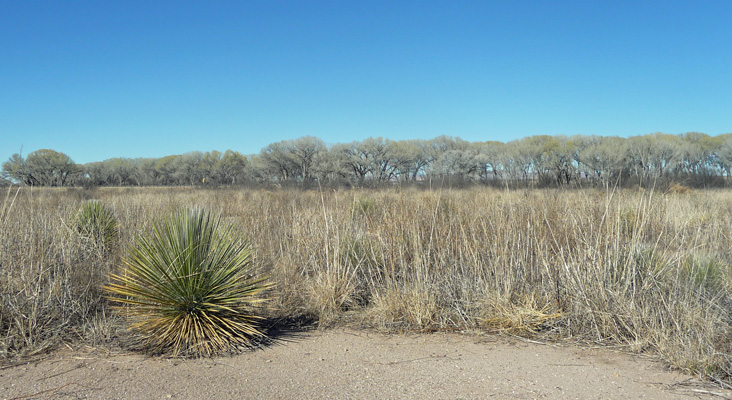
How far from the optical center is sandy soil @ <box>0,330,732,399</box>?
2.92 m

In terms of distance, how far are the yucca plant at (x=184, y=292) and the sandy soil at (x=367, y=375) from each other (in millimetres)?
180

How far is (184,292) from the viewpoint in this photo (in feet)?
11.9

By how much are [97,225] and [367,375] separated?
5.20m

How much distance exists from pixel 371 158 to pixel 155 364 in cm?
6487

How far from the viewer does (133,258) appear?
379 centimetres

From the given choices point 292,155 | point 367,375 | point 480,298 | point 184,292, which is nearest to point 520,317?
point 480,298

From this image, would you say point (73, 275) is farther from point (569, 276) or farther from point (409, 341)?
point (569, 276)

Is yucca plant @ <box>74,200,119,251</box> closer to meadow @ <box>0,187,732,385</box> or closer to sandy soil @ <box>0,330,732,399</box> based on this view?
meadow @ <box>0,187,732,385</box>

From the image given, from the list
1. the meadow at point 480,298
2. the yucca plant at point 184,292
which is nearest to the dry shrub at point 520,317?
the meadow at point 480,298

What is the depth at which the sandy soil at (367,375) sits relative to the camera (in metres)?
2.92

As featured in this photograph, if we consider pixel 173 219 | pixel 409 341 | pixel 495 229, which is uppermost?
pixel 173 219

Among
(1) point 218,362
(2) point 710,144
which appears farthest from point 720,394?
(2) point 710,144

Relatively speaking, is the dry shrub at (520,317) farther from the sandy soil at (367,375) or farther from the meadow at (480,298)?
the sandy soil at (367,375)

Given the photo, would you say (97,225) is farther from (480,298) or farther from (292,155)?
(292,155)
